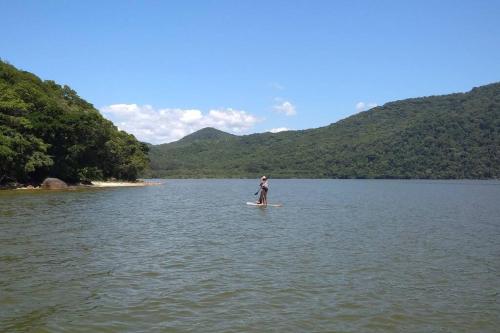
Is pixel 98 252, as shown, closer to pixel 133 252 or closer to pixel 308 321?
pixel 133 252

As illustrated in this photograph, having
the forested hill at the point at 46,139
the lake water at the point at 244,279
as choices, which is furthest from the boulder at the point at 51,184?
the lake water at the point at 244,279

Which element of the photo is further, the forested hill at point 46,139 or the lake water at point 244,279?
the forested hill at point 46,139

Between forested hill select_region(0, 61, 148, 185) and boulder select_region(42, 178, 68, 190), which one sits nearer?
forested hill select_region(0, 61, 148, 185)

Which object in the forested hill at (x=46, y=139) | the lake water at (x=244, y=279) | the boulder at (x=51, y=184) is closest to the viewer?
the lake water at (x=244, y=279)

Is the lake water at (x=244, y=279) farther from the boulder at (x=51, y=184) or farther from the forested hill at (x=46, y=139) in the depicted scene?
the boulder at (x=51, y=184)

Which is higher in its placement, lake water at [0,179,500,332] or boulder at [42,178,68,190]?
boulder at [42,178,68,190]

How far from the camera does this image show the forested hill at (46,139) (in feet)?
215

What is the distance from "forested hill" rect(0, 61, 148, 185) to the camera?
6562 cm

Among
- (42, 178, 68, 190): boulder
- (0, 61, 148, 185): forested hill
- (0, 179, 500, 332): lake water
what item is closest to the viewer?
(0, 179, 500, 332): lake water

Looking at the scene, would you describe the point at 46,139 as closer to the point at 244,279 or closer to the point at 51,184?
the point at 51,184

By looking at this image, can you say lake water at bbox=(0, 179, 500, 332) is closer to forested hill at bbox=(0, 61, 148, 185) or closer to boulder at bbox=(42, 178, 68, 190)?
forested hill at bbox=(0, 61, 148, 185)

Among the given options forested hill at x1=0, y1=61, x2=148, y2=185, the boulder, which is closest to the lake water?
forested hill at x1=0, y1=61, x2=148, y2=185

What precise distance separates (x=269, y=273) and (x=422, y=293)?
4.75 metres

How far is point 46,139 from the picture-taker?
76.5 meters
